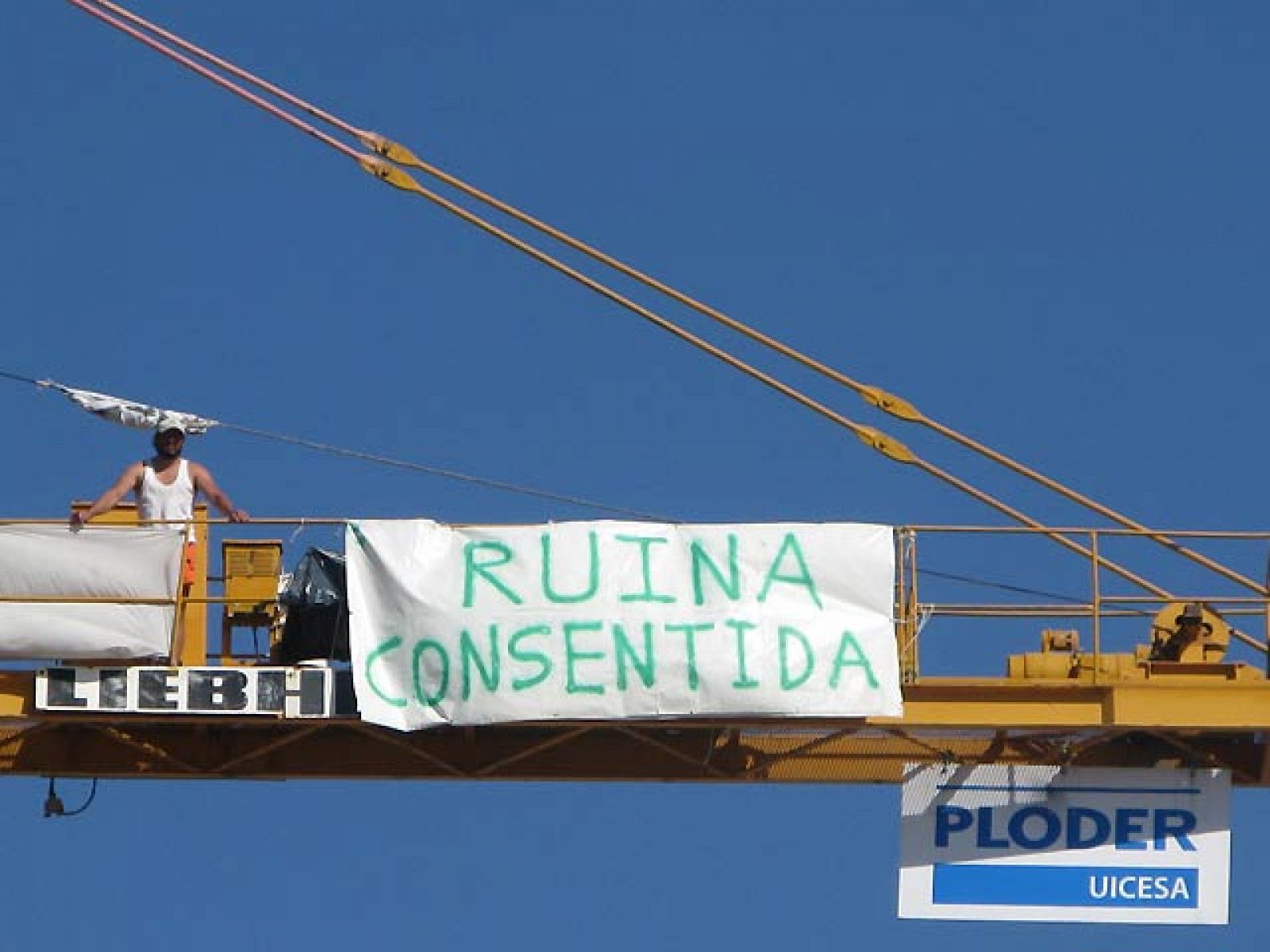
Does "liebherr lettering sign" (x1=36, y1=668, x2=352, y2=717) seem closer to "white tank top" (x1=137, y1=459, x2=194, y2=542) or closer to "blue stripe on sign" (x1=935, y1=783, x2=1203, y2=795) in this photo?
"white tank top" (x1=137, y1=459, x2=194, y2=542)

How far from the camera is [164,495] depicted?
2291cm

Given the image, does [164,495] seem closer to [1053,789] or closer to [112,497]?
[112,497]

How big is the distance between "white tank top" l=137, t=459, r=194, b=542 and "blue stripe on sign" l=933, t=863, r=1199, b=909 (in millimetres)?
7023

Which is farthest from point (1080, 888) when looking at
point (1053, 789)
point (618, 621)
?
point (618, 621)

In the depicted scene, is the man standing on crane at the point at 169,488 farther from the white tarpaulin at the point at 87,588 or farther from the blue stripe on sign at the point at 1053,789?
the blue stripe on sign at the point at 1053,789

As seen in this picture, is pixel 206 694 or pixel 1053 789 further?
pixel 1053 789

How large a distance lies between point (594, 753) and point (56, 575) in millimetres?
4838

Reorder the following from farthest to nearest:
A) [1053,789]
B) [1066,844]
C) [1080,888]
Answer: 1. [1053,789]
2. [1066,844]
3. [1080,888]

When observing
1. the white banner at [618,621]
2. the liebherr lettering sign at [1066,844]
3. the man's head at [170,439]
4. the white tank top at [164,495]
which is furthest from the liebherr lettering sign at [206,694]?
the liebherr lettering sign at [1066,844]

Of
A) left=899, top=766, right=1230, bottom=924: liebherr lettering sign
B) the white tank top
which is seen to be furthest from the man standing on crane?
left=899, top=766, right=1230, bottom=924: liebherr lettering sign

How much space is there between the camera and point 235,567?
2297 cm

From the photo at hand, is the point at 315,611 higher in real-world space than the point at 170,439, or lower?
lower

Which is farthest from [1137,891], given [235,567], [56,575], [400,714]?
[56,575]

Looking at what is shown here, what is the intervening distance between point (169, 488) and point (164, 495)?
8cm
